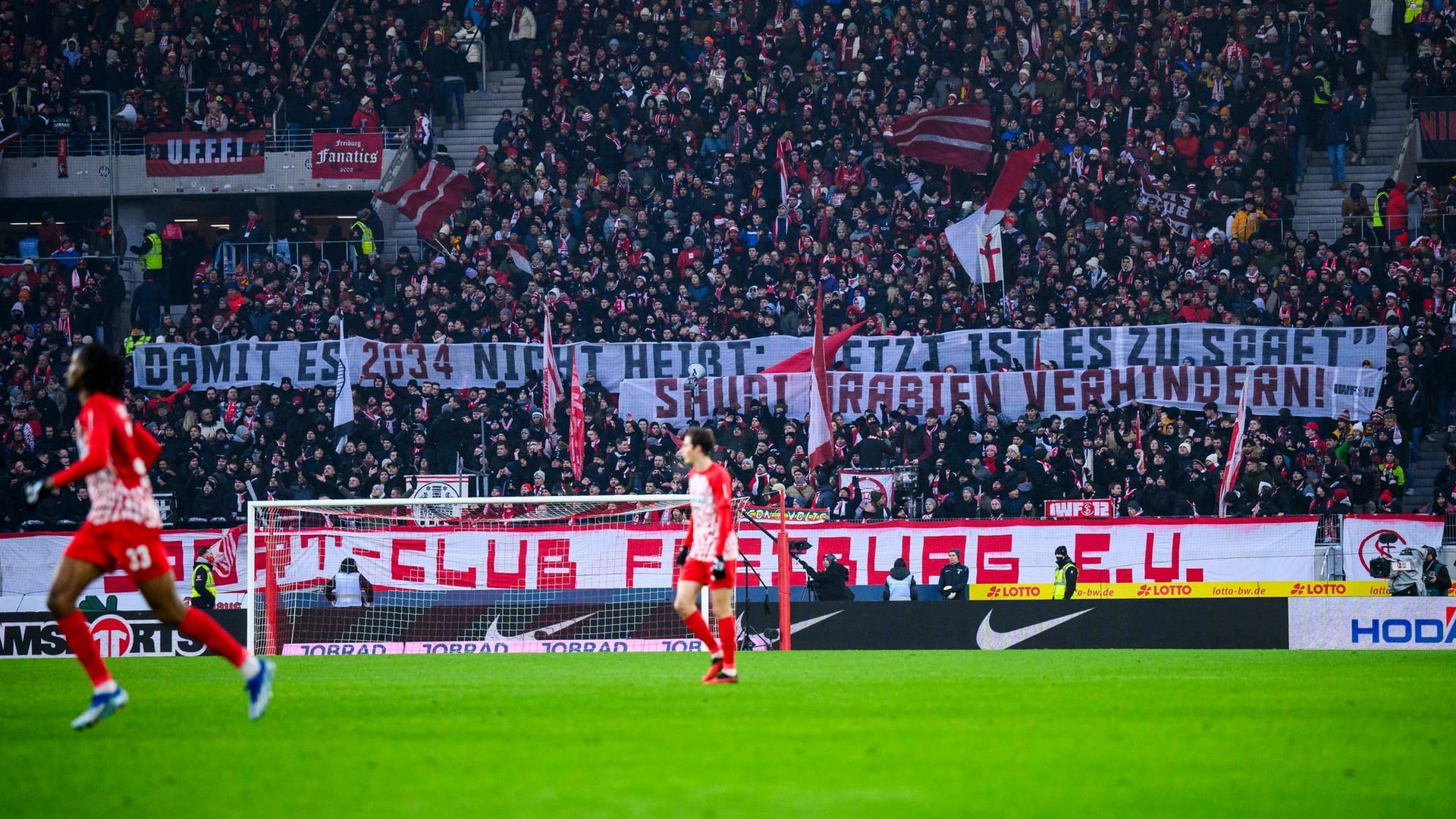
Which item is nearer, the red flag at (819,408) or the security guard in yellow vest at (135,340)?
the red flag at (819,408)

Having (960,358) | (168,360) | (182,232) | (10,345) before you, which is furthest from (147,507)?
(182,232)

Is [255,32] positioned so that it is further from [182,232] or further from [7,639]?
[7,639]

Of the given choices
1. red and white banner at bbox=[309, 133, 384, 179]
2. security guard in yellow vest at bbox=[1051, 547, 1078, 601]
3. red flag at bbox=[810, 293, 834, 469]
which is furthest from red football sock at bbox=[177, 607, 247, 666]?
red and white banner at bbox=[309, 133, 384, 179]

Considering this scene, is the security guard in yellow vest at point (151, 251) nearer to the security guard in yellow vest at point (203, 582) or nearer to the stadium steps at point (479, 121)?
the stadium steps at point (479, 121)

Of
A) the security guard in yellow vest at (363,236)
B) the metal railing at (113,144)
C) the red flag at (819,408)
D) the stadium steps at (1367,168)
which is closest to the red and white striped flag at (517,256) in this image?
the security guard in yellow vest at (363,236)

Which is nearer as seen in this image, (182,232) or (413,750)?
(413,750)

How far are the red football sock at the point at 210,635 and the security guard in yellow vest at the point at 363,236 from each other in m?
24.3

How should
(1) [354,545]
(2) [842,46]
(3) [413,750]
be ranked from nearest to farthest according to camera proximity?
(3) [413,750]
(1) [354,545]
(2) [842,46]

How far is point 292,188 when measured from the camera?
120ft

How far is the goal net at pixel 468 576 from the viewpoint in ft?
74.5

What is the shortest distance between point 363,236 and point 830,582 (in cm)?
1438

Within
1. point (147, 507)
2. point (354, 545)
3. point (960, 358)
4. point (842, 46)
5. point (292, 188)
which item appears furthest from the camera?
point (292, 188)

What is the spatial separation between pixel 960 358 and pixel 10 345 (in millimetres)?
17853

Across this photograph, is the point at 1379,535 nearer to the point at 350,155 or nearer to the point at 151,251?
the point at 350,155
